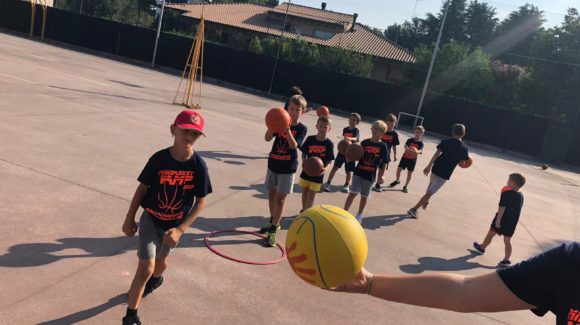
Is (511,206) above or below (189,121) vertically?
below

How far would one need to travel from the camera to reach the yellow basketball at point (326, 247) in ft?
7.72

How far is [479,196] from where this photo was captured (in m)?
12.2

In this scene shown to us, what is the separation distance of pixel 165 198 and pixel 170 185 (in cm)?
12

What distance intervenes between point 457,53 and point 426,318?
35265 mm

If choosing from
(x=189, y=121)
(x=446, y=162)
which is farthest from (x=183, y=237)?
(x=446, y=162)

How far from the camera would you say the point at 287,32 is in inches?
1775

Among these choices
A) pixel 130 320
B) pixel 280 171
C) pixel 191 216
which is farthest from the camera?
pixel 280 171

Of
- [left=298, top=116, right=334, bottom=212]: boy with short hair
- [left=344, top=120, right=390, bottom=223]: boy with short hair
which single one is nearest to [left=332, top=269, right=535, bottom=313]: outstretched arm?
[left=298, top=116, right=334, bottom=212]: boy with short hair

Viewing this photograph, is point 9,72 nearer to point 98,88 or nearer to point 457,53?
point 98,88

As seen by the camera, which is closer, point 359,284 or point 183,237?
point 359,284

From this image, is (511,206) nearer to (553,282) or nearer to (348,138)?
(348,138)

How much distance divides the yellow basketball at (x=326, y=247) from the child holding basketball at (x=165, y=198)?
157cm

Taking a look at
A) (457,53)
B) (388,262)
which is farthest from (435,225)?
(457,53)

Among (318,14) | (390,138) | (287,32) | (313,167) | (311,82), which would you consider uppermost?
(318,14)
